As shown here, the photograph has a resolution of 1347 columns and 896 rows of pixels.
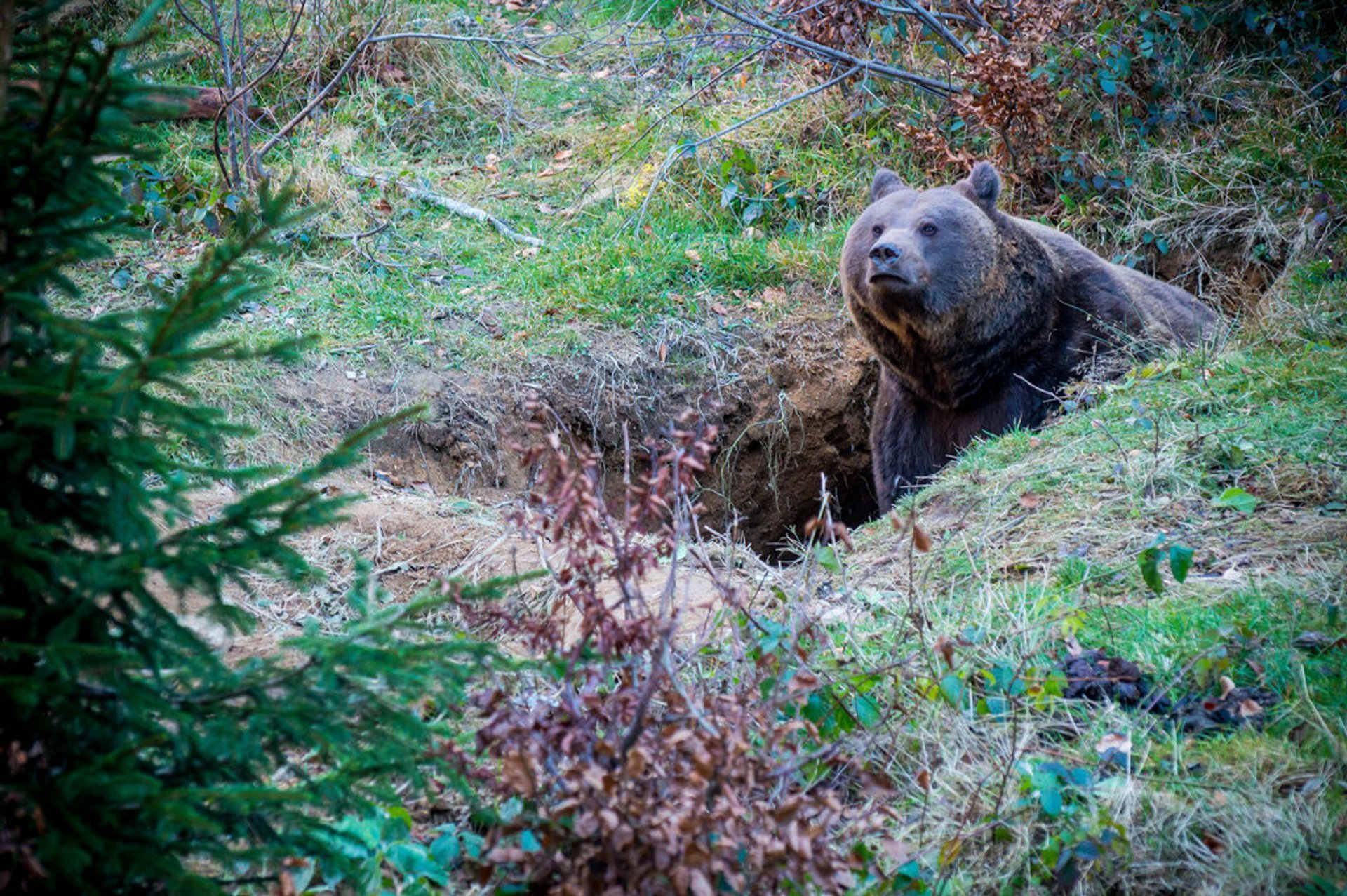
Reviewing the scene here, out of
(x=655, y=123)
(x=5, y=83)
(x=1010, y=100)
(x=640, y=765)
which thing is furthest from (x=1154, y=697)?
(x=655, y=123)

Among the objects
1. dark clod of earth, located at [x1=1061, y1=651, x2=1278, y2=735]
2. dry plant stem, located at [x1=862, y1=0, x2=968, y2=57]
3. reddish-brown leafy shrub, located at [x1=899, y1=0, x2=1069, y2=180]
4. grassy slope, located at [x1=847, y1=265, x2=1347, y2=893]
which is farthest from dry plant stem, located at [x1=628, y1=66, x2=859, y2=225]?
dark clod of earth, located at [x1=1061, y1=651, x2=1278, y2=735]

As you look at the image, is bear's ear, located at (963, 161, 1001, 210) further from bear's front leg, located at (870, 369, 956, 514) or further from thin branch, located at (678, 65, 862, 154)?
thin branch, located at (678, 65, 862, 154)

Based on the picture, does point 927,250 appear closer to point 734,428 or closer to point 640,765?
point 734,428

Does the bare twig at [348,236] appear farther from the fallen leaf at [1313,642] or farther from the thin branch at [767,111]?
the fallen leaf at [1313,642]

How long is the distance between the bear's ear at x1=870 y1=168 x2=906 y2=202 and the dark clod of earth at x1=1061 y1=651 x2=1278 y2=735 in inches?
152

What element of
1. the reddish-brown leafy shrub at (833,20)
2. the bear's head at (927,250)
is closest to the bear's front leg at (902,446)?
the bear's head at (927,250)

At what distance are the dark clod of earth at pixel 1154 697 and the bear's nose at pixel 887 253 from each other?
9.18 feet

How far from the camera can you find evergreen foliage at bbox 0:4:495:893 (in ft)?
5.36

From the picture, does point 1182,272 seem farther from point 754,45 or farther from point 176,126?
point 176,126

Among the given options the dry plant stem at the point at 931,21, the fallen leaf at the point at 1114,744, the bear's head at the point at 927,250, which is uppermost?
the dry plant stem at the point at 931,21

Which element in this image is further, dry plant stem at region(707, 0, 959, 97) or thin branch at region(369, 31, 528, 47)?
dry plant stem at region(707, 0, 959, 97)

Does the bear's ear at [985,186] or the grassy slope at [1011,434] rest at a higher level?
the bear's ear at [985,186]

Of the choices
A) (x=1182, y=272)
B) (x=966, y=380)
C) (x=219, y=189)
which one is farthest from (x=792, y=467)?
(x=219, y=189)

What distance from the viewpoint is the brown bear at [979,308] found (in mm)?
5719
